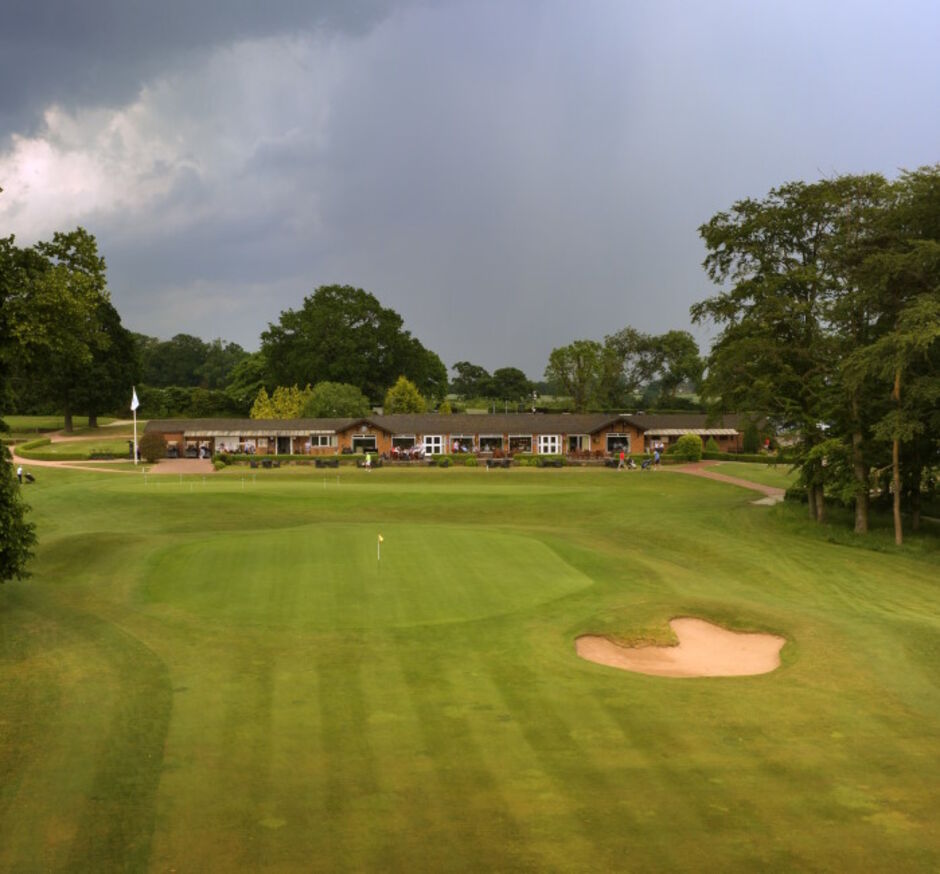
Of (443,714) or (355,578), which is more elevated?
(355,578)

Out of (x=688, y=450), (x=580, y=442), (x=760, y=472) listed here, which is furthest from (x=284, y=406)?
(x=760, y=472)

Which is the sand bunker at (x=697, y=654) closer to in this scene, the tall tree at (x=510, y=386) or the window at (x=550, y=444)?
the window at (x=550, y=444)

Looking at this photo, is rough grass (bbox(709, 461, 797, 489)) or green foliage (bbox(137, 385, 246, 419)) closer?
rough grass (bbox(709, 461, 797, 489))

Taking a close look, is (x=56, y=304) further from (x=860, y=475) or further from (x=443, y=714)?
(x=860, y=475)

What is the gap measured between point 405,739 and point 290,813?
2.95m

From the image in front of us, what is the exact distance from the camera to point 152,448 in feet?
262

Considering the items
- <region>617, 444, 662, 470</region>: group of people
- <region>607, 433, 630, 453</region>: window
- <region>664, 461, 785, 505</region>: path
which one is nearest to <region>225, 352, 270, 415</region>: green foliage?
<region>607, 433, 630, 453</region>: window

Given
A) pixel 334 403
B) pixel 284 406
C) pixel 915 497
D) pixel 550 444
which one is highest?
pixel 334 403

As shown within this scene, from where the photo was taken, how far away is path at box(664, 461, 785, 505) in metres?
53.3

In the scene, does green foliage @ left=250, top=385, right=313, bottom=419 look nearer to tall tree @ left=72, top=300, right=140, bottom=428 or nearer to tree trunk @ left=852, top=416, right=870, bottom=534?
tall tree @ left=72, top=300, right=140, bottom=428

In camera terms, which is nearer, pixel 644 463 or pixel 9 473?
pixel 9 473

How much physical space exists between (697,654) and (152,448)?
227 ft

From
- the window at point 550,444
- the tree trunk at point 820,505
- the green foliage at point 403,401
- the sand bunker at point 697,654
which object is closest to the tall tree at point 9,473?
the sand bunker at point 697,654

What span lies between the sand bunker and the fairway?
1.78 ft
